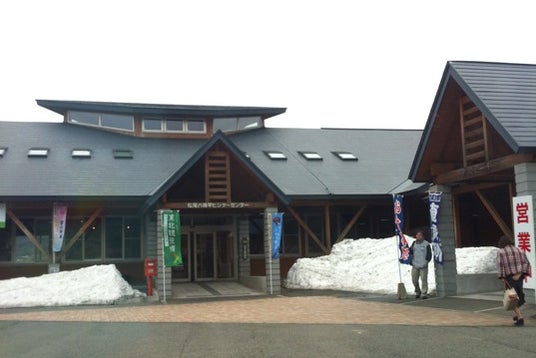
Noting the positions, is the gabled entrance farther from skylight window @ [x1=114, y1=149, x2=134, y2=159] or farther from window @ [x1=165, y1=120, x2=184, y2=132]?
window @ [x1=165, y1=120, x2=184, y2=132]

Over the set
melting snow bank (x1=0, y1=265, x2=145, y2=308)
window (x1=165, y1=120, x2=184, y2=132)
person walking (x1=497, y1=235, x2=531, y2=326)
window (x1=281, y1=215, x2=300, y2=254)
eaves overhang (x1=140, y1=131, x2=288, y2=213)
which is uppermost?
window (x1=165, y1=120, x2=184, y2=132)

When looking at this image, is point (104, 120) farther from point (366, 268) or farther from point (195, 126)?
point (366, 268)

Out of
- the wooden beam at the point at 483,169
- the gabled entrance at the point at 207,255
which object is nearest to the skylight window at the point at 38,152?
the gabled entrance at the point at 207,255

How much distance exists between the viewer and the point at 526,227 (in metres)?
11.0

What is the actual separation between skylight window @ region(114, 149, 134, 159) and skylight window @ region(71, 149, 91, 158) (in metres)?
0.97

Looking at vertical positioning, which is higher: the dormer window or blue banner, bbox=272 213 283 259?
the dormer window

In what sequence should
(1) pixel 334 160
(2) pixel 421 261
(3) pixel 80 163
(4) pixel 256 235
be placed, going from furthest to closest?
(1) pixel 334 160, (4) pixel 256 235, (3) pixel 80 163, (2) pixel 421 261

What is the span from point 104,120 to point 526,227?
1837 cm

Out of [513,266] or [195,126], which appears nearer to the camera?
[513,266]

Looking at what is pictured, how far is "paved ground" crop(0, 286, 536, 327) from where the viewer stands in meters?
10.5

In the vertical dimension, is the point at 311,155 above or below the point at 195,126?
below

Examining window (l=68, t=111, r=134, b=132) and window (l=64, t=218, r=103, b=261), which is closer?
window (l=64, t=218, r=103, b=261)

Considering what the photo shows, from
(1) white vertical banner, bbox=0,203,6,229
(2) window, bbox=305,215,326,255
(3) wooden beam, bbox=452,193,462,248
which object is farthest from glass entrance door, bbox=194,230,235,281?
(3) wooden beam, bbox=452,193,462,248

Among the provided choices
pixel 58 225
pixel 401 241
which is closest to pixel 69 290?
pixel 58 225
